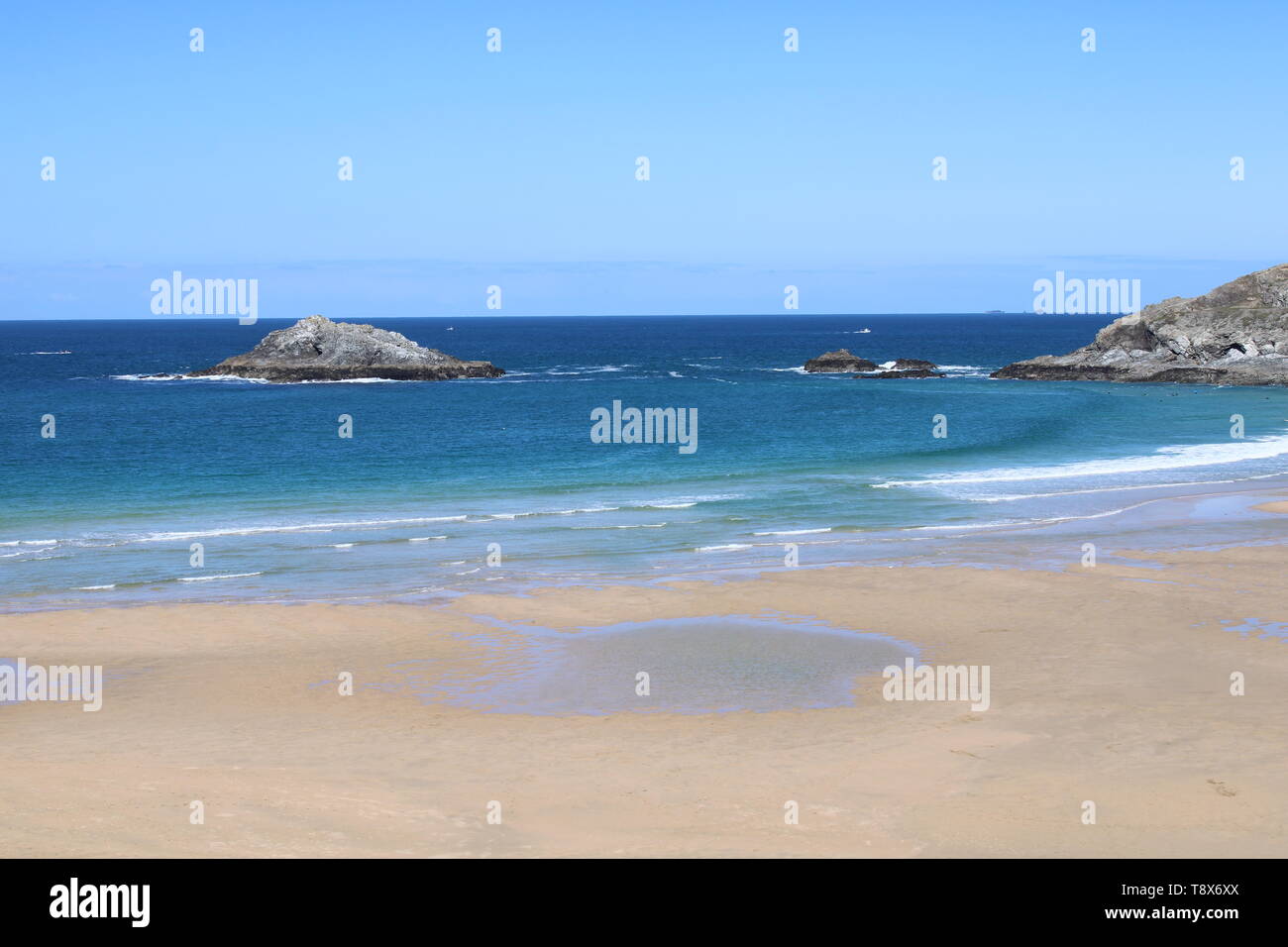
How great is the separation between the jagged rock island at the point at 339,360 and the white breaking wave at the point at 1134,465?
5583cm

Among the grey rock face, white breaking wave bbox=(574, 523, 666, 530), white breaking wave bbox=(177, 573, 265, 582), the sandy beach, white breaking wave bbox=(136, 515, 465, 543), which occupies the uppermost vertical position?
the grey rock face

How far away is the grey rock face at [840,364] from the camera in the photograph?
9962 centimetres

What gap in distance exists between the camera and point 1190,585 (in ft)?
71.8

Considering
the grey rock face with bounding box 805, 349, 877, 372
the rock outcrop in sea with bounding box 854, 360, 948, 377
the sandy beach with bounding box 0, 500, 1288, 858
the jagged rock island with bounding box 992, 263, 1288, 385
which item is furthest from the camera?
the grey rock face with bounding box 805, 349, 877, 372

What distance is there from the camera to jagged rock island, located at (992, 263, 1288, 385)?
8025cm

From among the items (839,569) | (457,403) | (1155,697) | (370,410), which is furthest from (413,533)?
(457,403)

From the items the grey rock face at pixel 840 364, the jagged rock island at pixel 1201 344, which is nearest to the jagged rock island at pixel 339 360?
the grey rock face at pixel 840 364

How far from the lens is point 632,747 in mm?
13492

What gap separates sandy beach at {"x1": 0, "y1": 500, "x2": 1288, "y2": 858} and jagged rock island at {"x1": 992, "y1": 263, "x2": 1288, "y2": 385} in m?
66.1

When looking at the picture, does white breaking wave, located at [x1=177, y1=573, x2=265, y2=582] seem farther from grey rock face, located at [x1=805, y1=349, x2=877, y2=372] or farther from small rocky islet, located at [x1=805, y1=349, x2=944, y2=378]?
grey rock face, located at [x1=805, y1=349, x2=877, y2=372]

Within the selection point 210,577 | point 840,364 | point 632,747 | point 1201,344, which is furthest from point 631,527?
point 840,364

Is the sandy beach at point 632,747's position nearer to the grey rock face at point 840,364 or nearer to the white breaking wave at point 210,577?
the white breaking wave at point 210,577

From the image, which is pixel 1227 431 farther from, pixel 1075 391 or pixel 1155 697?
pixel 1155 697

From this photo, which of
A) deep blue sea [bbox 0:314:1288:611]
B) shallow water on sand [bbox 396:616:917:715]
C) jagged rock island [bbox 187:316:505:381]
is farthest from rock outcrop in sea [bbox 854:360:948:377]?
shallow water on sand [bbox 396:616:917:715]
